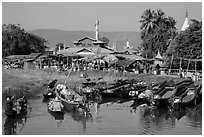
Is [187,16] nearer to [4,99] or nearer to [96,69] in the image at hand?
[96,69]

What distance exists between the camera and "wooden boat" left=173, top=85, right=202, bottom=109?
21.3 m

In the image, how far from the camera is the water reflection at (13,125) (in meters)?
17.0

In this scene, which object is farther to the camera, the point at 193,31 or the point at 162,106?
the point at 193,31

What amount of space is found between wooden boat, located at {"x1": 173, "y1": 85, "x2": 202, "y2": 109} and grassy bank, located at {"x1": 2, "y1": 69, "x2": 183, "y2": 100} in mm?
7415

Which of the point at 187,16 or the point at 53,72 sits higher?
the point at 187,16

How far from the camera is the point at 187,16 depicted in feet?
149

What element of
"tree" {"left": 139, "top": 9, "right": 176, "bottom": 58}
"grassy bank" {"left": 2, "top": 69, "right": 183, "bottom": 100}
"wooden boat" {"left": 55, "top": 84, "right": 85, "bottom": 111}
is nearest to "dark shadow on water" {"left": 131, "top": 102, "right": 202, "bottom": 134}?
"wooden boat" {"left": 55, "top": 84, "right": 85, "bottom": 111}

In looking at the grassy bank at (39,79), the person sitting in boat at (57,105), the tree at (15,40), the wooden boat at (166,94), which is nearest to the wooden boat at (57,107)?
the person sitting in boat at (57,105)

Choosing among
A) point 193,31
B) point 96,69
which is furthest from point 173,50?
point 96,69

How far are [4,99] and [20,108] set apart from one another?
19.2 ft

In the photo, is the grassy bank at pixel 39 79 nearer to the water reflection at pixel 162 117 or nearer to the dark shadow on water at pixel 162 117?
the water reflection at pixel 162 117

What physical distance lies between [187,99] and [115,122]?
5180 mm

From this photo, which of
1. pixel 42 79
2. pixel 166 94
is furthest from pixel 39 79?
pixel 166 94

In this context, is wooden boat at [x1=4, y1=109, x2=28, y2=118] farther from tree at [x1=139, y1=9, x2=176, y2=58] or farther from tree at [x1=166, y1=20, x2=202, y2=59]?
tree at [x1=139, y1=9, x2=176, y2=58]
